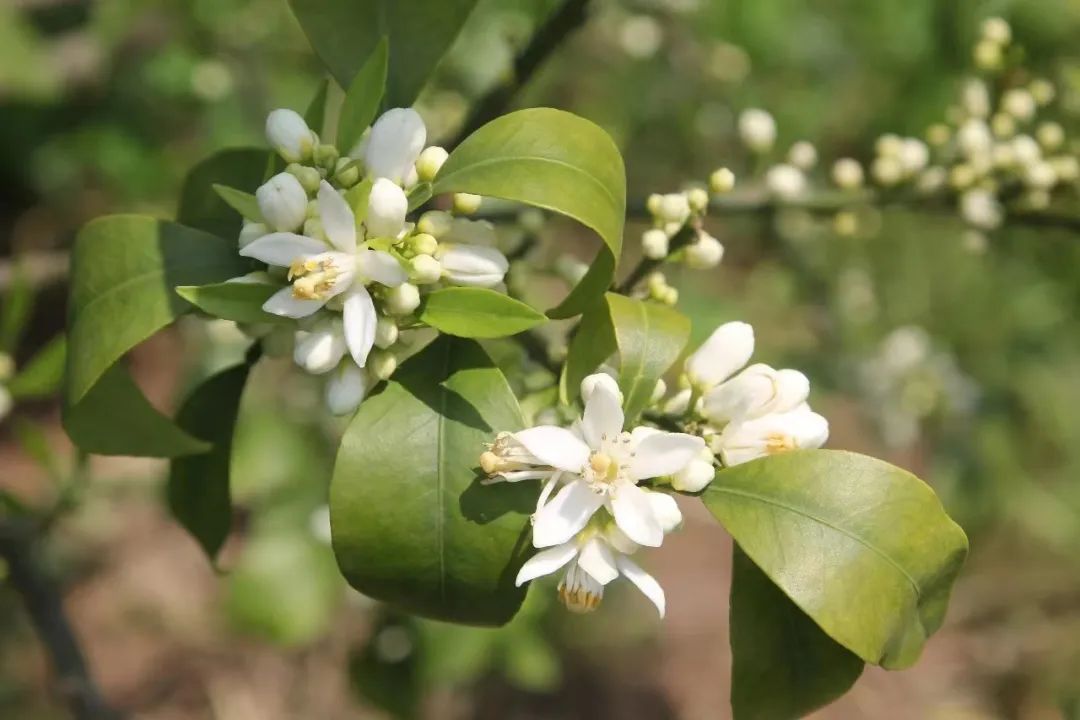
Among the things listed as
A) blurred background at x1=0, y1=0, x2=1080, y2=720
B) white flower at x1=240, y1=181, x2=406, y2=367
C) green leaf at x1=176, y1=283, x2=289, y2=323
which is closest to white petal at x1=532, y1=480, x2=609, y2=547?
white flower at x1=240, y1=181, x2=406, y2=367

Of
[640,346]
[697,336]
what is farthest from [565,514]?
[697,336]

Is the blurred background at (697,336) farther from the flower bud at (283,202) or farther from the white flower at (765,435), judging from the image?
the flower bud at (283,202)

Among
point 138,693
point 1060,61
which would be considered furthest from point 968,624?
point 138,693

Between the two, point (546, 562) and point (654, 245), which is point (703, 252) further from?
point (546, 562)

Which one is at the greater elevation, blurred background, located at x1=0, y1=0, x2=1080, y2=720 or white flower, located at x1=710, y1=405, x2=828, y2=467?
white flower, located at x1=710, y1=405, x2=828, y2=467

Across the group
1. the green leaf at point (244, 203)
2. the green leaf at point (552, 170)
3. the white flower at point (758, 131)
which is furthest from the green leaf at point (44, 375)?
the white flower at point (758, 131)

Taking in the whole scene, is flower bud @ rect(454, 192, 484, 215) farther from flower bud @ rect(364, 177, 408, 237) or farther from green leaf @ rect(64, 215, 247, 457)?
green leaf @ rect(64, 215, 247, 457)

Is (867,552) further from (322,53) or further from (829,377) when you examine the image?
(829,377)
